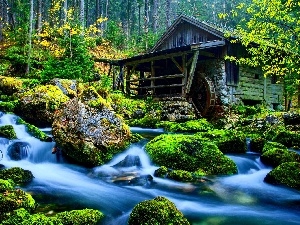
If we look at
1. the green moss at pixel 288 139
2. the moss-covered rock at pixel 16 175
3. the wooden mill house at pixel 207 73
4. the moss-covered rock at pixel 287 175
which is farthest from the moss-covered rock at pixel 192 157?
the wooden mill house at pixel 207 73

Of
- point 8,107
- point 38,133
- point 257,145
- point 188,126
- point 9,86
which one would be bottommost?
point 257,145

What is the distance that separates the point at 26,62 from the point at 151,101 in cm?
945

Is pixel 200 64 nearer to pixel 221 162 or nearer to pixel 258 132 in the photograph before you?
pixel 258 132

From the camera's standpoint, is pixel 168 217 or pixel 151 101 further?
pixel 151 101

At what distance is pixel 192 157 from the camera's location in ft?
25.5

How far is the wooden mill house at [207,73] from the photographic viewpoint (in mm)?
17250

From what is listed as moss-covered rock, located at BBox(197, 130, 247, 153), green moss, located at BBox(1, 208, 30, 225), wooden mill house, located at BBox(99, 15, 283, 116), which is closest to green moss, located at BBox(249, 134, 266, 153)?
moss-covered rock, located at BBox(197, 130, 247, 153)

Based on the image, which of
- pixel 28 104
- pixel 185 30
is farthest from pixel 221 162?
pixel 185 30

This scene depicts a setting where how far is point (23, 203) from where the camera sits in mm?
4785

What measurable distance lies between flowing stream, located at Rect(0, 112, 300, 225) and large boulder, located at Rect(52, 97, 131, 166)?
10.9 inches

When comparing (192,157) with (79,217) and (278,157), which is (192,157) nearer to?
(278,157)

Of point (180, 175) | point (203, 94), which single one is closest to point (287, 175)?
point (180, 175)

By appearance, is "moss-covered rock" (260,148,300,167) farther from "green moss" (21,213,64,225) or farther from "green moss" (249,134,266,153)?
"green moss" (21,213,64,225)

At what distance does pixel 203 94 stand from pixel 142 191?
13.4 metres
